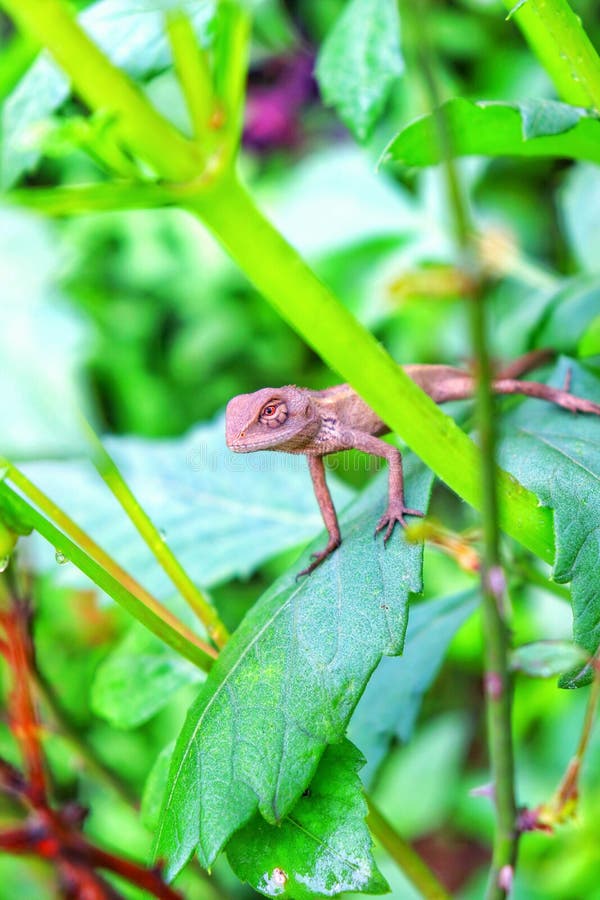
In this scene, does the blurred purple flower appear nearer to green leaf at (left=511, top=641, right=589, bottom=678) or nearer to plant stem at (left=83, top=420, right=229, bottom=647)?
green leaf at (left=511, top=641, right=589, bottom=678)

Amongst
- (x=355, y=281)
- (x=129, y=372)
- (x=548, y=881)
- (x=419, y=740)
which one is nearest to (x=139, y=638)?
(x=548, y=881)

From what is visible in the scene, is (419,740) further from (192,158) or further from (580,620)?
(192,158)

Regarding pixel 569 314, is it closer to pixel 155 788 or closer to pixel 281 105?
pixel 155 788

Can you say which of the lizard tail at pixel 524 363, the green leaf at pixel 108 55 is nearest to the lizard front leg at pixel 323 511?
the lizard tail at pixel 524 363

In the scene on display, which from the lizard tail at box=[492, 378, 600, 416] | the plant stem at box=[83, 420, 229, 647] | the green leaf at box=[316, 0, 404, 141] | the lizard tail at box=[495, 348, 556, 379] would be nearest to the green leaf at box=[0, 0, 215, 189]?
the green leaf at box=[316, 0, 404, 141]

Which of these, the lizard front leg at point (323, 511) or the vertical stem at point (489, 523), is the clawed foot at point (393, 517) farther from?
the vertical stem at point (489, 523)

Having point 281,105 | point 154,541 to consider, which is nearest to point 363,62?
point 154,541
